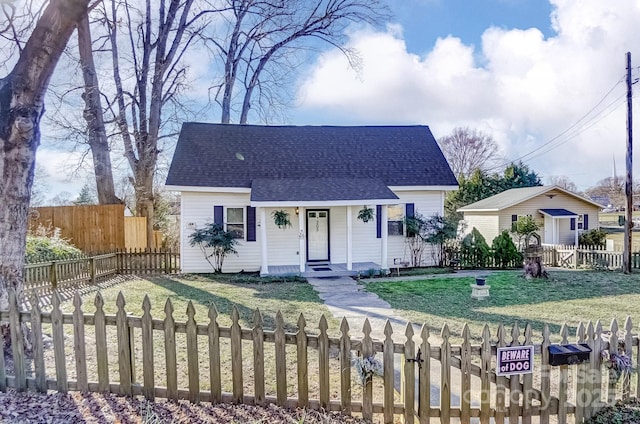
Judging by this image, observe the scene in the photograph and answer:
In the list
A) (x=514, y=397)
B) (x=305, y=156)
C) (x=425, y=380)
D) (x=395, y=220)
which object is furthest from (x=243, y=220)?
(x=514, y=397)

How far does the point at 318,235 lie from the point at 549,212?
16866 mm

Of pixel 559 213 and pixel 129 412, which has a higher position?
pixel 559 213

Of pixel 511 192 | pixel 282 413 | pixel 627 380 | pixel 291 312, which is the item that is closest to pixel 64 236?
pixel 291 312

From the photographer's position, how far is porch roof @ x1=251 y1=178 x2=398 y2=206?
13305 millimetres

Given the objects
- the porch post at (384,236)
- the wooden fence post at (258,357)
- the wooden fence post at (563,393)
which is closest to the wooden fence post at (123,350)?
the wooden fence post at (258,357)

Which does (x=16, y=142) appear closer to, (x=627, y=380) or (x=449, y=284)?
(x=627, y=380)

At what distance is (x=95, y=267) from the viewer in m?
12.0

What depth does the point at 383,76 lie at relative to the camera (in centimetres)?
1925

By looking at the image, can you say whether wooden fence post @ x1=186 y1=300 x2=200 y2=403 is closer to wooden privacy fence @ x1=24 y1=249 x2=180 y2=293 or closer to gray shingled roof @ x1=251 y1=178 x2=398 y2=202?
wooden privacy fence @ x1=24 y1=249 x2=180 y2=293

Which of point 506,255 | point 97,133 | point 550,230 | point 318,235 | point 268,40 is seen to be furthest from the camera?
point 550,230

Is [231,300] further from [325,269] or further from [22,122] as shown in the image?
[22,122]

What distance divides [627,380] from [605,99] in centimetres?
1785

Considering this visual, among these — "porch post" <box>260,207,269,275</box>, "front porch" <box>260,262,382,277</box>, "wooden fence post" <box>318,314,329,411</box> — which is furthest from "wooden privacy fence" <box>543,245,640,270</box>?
"wooden fence post" <box>318,314,329,411</box>

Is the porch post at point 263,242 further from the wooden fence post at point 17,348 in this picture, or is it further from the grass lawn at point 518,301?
the wooden fence post at point 17,348
